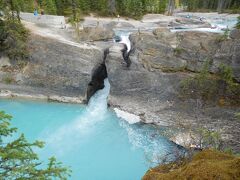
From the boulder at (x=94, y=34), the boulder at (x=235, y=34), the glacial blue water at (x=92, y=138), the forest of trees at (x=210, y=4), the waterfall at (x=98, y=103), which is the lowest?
the glacial blue water at (x=92, y=138)

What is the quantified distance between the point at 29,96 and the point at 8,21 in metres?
8.07

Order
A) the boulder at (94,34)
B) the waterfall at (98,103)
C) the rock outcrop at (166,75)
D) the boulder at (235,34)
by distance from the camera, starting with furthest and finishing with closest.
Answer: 1. the boulder at (94,34)
2. the waterfall at (98,103)
3. the boulder at (235,34)
4. the rock outcrop at (166,75)

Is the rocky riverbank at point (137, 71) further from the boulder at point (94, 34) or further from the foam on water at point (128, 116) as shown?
the boulder at point (94, 34)

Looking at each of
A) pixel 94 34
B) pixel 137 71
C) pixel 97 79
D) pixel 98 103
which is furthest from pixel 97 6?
pixel 98 103

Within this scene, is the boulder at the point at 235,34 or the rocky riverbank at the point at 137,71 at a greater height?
the boulder at the point at 235,34

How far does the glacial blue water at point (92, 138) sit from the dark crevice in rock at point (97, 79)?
88 centimetres

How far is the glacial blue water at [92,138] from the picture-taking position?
19797 millimetres

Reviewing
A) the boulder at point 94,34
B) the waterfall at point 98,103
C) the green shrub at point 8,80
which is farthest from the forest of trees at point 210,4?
the green shrub at point 8,80

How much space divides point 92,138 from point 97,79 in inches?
352

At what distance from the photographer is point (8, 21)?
95.9 feet

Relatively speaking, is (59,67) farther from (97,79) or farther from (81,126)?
(81,126)

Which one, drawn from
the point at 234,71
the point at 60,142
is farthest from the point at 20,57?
the point at 234,71

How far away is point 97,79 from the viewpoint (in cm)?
3036

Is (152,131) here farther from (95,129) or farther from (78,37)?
(78,37)
